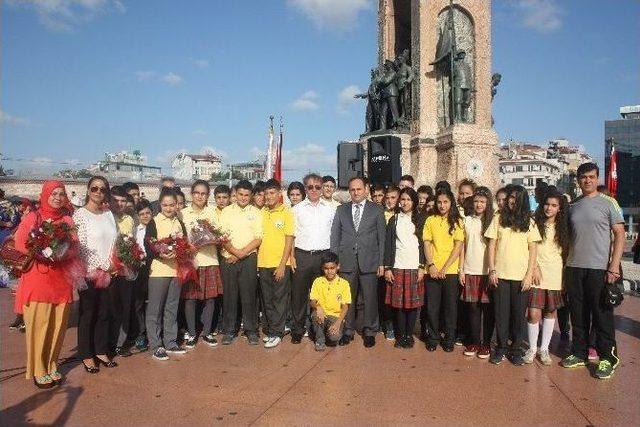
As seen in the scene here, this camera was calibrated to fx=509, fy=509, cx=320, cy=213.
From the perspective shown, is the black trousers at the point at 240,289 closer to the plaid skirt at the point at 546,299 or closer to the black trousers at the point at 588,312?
the plaid skirt at the point at 546,299

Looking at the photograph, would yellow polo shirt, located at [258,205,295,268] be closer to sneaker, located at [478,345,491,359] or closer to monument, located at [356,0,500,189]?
sneaker, located at [478,345,491,359]

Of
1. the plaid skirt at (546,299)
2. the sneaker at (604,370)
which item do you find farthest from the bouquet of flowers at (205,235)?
the sneaker at (604,370)

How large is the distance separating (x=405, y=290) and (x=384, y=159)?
11.0ft

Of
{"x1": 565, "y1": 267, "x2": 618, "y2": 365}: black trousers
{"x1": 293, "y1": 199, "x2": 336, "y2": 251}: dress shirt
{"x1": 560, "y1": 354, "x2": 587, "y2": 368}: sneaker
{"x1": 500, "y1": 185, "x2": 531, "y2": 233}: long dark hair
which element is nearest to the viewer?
{"x1": 565, "y1": 267, "x2": 618, "y2": 365}: black trousers

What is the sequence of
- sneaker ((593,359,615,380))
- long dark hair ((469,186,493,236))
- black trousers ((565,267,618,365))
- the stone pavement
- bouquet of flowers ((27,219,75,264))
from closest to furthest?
the stone pavement
bouquet of flowers ((27,219,75,264))
sneaker ((593,359,615,380))
black trousers ((565,267,618,365))
long dark hair ((469,186,493,236))

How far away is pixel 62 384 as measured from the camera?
391 cm

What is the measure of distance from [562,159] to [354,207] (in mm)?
88306

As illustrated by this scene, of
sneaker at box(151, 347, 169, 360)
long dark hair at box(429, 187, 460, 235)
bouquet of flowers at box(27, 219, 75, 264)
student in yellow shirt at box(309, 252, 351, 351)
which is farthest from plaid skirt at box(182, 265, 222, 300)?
long dark hair at box(429, 187, 460, 235)

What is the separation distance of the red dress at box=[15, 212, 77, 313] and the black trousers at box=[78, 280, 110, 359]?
12.3 inches

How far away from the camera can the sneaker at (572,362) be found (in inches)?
169

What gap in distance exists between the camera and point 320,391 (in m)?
3.68

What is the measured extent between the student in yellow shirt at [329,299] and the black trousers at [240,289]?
0.62 meters

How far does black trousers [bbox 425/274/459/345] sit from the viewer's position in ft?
16.0

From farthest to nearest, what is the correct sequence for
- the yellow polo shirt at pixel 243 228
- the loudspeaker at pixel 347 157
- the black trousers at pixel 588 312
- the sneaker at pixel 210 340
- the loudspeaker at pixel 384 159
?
the loudspeaker at pixel 347 157 → the loudspeaker at pixel 384 159 → the yellow polo shirt at pixel 243 228 → the sneaker at pixel 210 340 → the black trousers at pixel 588 312
